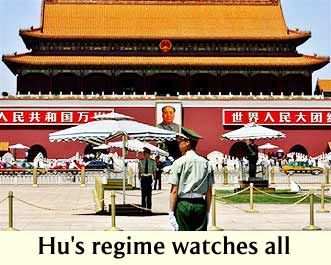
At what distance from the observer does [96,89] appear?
184 feet

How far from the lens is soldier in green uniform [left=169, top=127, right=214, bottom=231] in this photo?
9633 mm

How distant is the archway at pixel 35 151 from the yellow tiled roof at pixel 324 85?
22597 millimetres

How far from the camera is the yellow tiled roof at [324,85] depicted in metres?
61.9

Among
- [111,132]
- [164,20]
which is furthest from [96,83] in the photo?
[111,132]

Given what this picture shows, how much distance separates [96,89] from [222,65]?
28.9ft

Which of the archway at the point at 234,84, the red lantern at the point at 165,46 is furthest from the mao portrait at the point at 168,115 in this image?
the red lantern at the point at 165,46

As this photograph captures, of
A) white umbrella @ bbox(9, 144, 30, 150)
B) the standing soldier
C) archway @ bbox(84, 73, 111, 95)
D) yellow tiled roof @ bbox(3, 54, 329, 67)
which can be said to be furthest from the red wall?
the standing soldier

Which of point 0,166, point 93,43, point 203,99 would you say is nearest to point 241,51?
point 203,99

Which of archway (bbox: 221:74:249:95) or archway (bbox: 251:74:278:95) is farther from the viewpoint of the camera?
archway (bbox: 251:74:278:95)

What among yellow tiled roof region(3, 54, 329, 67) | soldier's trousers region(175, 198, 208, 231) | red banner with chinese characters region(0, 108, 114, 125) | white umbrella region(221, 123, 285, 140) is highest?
yellow tiled roof region(3, 54, 329, 67)

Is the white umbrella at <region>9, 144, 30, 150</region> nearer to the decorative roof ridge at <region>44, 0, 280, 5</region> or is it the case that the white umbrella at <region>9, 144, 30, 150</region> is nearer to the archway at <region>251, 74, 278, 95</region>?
the decorative roof ridge at <region>44, 0, 280, 5</region>

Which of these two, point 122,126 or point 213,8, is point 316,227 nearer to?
point 122,126

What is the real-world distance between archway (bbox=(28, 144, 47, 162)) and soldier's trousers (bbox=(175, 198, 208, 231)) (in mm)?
41894

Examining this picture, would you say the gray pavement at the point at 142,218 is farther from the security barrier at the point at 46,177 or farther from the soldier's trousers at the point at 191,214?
the security barrier at the point at 46,177
